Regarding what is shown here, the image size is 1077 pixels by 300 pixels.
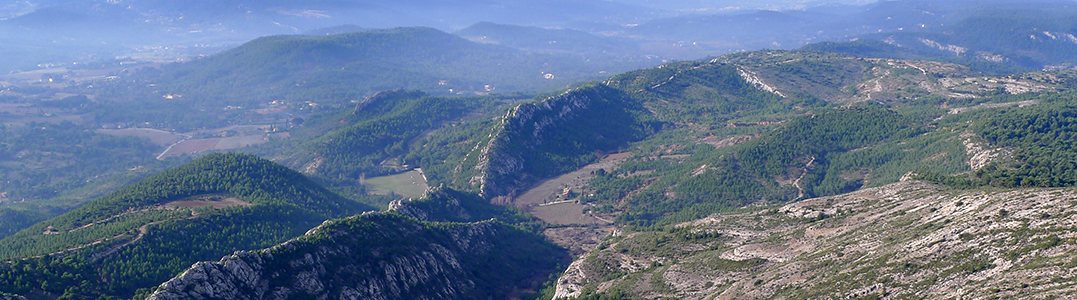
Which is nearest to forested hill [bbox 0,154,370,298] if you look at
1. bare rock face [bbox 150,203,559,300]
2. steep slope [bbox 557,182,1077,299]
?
bare rock face [bbox 150,203,559,300]

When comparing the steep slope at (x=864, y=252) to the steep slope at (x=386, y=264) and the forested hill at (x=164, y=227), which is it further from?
the forested hill at (x=164, y=227)

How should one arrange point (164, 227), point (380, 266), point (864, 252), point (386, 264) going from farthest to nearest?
point (164, 227)
point (386, 264)
point (380, 266)
point (864, 252)

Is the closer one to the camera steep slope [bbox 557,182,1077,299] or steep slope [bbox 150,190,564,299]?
steep slope [bbox 557,182,1077,299]

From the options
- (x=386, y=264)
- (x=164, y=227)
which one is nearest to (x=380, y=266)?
(x=386, y=264)

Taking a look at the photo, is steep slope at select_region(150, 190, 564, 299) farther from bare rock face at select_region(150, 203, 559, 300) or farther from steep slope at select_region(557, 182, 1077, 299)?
steep slope at select_region(557, 182, 1077, 299)

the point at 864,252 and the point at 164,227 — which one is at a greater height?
the point at 864,252

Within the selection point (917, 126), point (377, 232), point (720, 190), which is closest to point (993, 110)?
point (917, 126)

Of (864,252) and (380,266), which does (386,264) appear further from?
(864,252)
